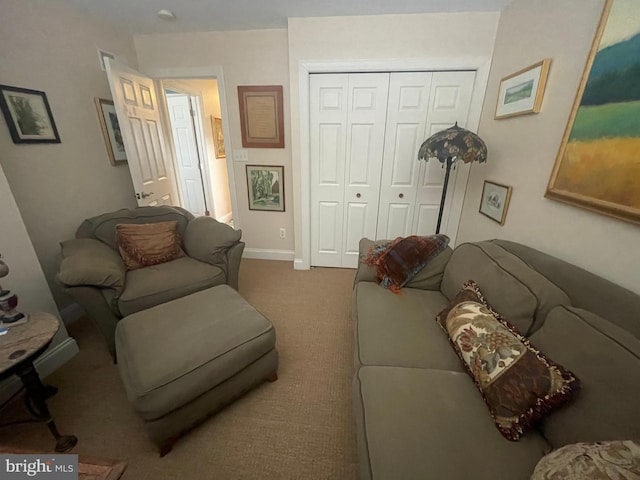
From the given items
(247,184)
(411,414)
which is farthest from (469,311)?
(247,184)

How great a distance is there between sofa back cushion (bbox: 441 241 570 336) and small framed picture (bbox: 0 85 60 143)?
303cm

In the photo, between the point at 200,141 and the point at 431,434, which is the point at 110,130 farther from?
the point at 431,434

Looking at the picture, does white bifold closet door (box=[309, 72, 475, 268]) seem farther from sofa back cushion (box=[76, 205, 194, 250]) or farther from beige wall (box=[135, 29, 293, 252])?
sofa back cushion (box=[76, 205, 194, 250])

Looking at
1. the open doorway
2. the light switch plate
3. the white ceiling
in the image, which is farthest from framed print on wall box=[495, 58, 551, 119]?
the open doorway

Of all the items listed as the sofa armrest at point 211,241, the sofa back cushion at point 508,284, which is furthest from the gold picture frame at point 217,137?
the sofa back cushion at point 508,284

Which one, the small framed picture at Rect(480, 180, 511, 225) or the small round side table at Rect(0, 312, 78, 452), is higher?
the small framed picture at Rect(480, 180, 511, 225)

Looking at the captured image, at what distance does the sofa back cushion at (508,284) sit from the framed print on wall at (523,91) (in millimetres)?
930

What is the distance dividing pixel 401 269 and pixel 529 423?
959 mm

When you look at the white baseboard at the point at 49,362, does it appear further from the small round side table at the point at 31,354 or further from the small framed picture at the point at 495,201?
the small framed picture at the point at 495,201

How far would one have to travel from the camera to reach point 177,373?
1.09 metres

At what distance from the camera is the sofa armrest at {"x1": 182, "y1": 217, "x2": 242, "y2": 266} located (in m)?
1.98

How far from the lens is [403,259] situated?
169cm

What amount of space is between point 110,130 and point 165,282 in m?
1.67

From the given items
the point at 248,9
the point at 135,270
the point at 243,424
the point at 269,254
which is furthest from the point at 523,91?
the point at 135,270
